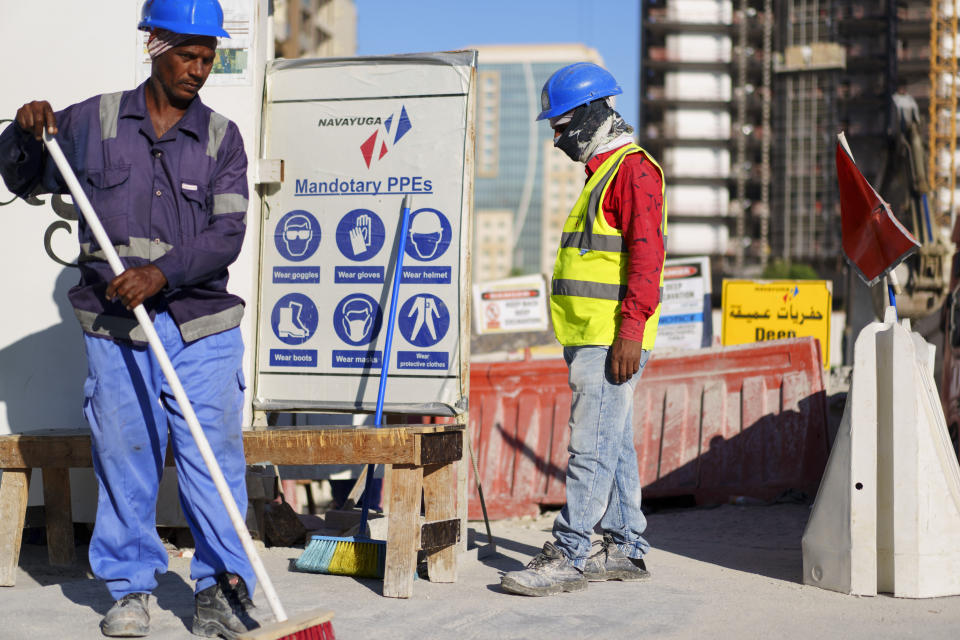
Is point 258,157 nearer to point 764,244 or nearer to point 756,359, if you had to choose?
point 756,359

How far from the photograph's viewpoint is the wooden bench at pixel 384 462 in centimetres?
491

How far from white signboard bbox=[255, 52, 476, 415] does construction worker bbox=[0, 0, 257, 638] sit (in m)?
1.69

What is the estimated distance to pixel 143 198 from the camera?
425 centimetres

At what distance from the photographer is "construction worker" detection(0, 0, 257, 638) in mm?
4195

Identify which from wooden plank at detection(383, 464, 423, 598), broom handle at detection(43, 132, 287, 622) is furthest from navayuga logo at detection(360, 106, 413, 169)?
broom handle at detection(43, 132, 287, 622)

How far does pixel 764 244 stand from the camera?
89.2m

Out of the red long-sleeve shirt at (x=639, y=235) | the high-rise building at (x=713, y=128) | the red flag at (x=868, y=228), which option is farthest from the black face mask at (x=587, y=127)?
the high-rise building at (x=713, y=128)

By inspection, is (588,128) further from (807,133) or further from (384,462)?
(807,133)

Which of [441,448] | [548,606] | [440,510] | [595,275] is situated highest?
[595,275]

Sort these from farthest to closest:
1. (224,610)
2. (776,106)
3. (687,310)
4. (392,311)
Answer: (776,106)
(687,310)
(392,311)
(224,610)

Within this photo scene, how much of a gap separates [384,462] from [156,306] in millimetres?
1266

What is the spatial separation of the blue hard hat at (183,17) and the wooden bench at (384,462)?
1.77 meters

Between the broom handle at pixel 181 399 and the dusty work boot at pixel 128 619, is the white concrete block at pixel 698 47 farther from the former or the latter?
the dusty work boot at pixel 128 619

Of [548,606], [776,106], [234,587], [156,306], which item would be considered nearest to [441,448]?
[548,606]
